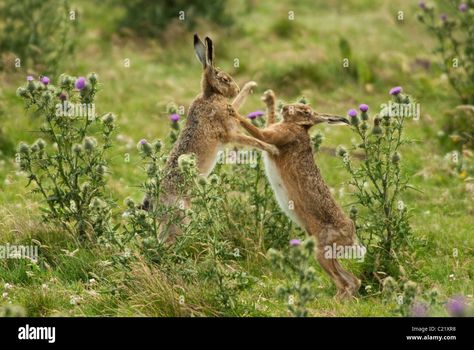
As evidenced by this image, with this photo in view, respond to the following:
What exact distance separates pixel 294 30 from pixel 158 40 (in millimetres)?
2253

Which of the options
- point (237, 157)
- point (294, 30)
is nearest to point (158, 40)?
point (294, 30)

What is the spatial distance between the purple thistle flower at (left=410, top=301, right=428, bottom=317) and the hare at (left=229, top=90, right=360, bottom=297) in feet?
2.98

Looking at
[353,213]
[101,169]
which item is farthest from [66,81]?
[353,213]

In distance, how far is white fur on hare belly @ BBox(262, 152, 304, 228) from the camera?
7648 millimetres

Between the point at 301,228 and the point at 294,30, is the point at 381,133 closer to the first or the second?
the point at 301,228

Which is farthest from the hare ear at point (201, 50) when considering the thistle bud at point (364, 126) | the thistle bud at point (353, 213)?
the thistle bud at point (353, 213)

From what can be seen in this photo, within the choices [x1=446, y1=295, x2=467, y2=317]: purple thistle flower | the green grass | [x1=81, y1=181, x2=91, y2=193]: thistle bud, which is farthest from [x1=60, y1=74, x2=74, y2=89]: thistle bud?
[x1=446, y1=295, x2=467, y2=317]: purple thistle flower

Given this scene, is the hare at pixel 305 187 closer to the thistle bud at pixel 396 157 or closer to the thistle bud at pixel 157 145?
the thistle bud at pixel 396 157

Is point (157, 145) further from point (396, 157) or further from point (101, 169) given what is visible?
point (396, 157)

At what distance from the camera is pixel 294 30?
50.6 ft

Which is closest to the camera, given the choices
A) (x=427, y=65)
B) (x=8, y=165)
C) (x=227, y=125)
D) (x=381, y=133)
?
(x=381, y=133)

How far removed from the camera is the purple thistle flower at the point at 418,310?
631 cm

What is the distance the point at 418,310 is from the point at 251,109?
20.2 feet

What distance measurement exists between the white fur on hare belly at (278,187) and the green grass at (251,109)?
1.77ft
